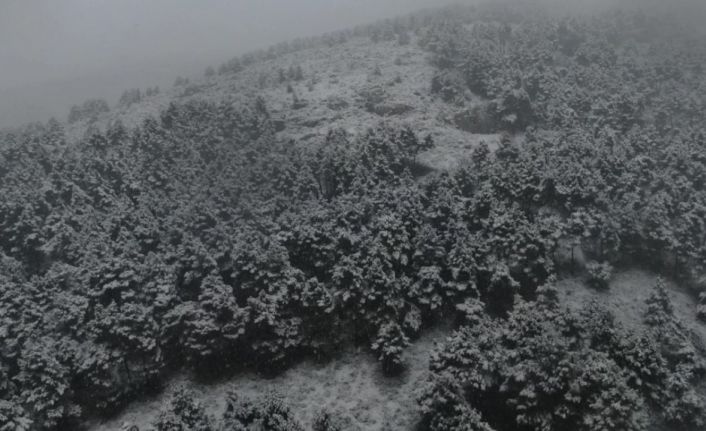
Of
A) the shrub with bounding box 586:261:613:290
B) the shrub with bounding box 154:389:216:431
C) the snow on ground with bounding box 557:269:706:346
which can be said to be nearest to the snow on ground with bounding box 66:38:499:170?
the shrub with bounding box 586:261:613:290

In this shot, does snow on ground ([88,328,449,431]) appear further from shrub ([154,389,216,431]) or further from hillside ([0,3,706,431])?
shrub ([154,389,216,431])

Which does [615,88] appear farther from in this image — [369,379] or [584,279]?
[369,379]

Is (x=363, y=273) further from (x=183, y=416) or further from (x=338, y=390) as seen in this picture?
(x=183, y=416)

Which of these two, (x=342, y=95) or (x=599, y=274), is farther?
(x=342, y=95)

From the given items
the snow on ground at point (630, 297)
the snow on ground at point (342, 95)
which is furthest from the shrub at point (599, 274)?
the snow on ground at point (342, 95)

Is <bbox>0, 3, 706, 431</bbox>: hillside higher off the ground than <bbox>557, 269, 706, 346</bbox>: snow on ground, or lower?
higher

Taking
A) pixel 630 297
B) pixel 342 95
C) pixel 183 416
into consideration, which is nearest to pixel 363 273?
pixel 183 416

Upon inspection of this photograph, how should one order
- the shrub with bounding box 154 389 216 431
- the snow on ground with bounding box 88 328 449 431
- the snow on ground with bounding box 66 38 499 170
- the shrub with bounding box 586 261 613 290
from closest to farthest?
the shrub with bounding box 154 389 216 431, the snow on ground with bounding box 88 328 449 431, the shrub with bounding box 586 261 613 290, the snow on ground with bounding box 66 38 499 170
